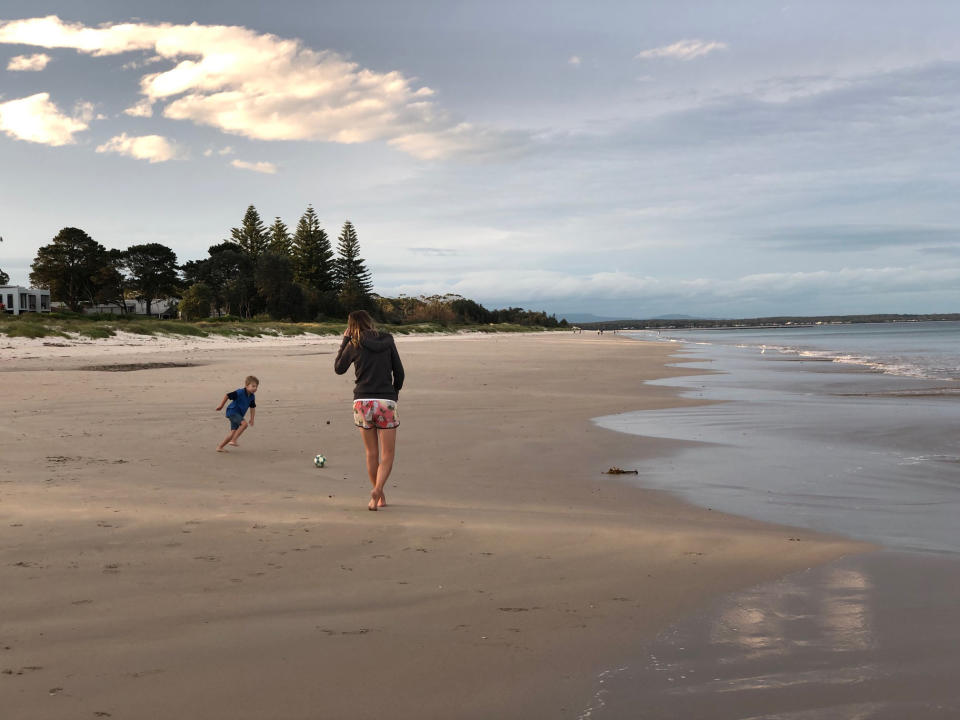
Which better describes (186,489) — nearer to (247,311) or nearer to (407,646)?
(407,646)

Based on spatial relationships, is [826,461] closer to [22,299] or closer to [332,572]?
[332,572]

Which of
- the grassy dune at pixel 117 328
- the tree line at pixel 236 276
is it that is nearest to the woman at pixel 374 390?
the grassy dune at pixel 117 328

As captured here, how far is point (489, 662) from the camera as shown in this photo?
354 centimetres

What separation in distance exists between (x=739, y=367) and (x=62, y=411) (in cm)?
2424

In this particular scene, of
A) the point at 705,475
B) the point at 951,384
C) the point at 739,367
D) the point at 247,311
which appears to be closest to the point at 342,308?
the point at 247,311

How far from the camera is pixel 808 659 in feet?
11.8

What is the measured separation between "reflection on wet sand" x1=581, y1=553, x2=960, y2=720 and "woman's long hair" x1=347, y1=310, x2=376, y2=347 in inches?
155

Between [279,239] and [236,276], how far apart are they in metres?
22.5

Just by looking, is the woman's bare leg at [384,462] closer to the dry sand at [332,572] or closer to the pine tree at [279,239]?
the dry sand at [332,572]

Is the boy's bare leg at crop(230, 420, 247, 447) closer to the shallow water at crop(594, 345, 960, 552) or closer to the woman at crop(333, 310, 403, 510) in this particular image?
the woman at crop(333, 310, 403, 510)

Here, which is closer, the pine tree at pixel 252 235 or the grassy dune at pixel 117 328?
the grassy dune at pixel 117 328

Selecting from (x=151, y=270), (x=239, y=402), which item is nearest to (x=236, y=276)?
(x=151, y=270)

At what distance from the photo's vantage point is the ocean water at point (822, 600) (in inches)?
127

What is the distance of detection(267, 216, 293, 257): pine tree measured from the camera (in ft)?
359
